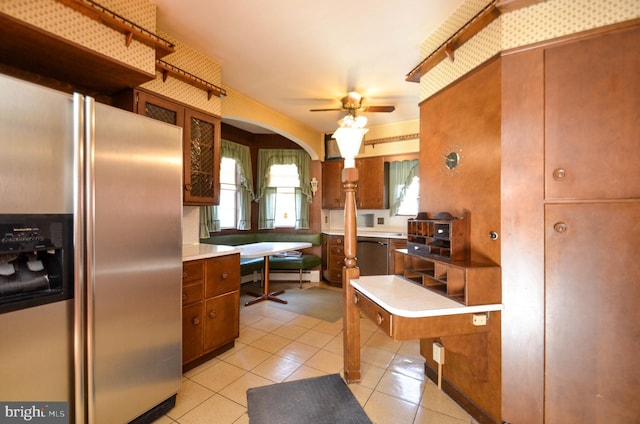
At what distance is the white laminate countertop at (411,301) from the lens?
1416mm

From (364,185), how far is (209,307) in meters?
3.35

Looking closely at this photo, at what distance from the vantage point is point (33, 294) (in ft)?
3.93

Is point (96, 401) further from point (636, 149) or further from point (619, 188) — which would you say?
point (636, 149)

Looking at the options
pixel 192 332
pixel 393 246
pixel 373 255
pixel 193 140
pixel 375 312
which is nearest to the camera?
pixel 375 312

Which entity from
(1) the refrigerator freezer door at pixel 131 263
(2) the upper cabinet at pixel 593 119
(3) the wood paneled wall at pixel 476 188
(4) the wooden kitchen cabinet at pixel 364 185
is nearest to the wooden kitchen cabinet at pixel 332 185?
(4) the wooden kitchen cabinet at pixel 364 185

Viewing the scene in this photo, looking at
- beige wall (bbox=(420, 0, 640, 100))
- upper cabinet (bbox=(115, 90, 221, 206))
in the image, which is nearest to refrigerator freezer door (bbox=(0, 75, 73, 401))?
upper cabinet (bbox=(115, 90, 221, 206))

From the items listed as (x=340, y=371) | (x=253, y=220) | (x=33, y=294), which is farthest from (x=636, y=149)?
(x=253, y=220)

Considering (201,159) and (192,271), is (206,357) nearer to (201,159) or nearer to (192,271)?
(192,271)

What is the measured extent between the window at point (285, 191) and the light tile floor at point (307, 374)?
242 centimetres

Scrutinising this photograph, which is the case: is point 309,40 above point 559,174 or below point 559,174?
above

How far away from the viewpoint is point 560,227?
1.42 metres

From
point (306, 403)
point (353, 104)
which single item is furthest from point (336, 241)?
point (306, 403)

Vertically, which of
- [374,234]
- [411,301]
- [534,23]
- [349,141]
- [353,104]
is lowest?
[411,301]

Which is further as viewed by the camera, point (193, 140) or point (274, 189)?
point (274, 189)
